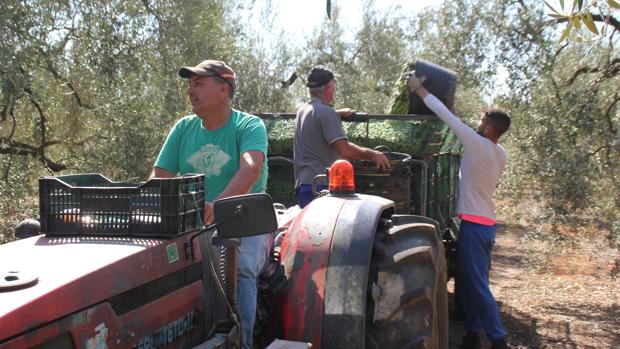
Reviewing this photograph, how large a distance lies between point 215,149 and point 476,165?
2471mm

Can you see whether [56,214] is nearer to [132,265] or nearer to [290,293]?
[132,265]

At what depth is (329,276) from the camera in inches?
114

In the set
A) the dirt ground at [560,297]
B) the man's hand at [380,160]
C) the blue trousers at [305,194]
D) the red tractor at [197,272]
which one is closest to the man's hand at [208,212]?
the red tractor at [197,272]

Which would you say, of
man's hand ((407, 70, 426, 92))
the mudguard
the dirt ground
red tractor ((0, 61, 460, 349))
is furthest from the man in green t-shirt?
the dirt ground

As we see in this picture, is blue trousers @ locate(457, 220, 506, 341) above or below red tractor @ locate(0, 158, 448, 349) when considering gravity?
below

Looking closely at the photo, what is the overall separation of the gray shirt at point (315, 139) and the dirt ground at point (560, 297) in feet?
7.44

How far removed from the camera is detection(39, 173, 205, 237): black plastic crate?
2.43m

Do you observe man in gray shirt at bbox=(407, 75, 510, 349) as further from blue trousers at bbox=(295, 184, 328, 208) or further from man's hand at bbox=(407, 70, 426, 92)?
blue trousers at bbox=(295, 184, 328, 208)

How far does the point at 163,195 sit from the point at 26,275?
1.88ft

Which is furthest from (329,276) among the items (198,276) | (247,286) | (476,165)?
(476,165)

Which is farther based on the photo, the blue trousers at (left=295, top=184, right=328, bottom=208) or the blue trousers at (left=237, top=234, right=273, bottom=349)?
the blue trousers at (left=295, top=184, right=328, bottom=208)

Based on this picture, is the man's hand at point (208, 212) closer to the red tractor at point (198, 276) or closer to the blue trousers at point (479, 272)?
the red tractor at point (198, 276)

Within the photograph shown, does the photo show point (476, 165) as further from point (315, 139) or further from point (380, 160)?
point (315, 139)

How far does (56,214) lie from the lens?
2.49 m
